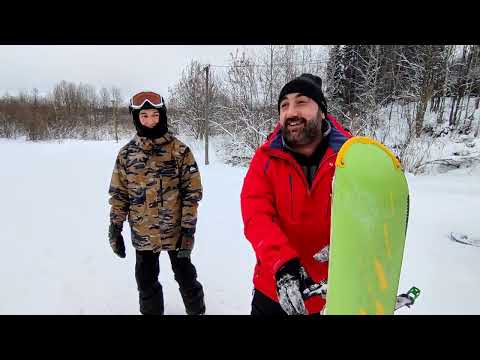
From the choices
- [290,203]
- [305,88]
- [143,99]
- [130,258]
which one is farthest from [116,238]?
[305,88]

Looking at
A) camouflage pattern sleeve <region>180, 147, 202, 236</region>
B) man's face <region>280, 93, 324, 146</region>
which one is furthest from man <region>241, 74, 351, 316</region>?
camouflage pattern sleeve <region>180, 147, 202, 236</region>

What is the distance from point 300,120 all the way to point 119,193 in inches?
57.2

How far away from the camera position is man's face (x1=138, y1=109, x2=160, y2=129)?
1.94 metres

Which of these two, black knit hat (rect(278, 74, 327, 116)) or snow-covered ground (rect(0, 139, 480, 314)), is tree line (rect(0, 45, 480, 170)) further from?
black knit hat (rect(278, 74, 327, 116))

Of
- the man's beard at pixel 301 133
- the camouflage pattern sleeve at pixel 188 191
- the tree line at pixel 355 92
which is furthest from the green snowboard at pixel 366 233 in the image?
the tree line at pixel 355 92

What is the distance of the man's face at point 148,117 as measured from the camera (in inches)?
76.4

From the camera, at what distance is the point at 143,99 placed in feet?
6.39

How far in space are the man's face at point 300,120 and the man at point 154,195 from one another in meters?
0.95

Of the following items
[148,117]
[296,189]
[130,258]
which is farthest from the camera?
[130,258]

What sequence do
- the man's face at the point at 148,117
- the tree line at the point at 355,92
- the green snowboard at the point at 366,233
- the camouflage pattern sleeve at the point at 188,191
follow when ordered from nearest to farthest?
the green snowboard at the point at 366,233 → the man's face at the point at 148,117 → the camouflage pattern sleeve at the point at 188,191 → the tree line at the point at 355,92

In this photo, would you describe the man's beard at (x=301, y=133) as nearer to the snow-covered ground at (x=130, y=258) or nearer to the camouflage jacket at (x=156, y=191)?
→ the camouflage jacket at (x=156, y=191)

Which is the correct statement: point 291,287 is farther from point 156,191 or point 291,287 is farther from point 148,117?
point 148,117
